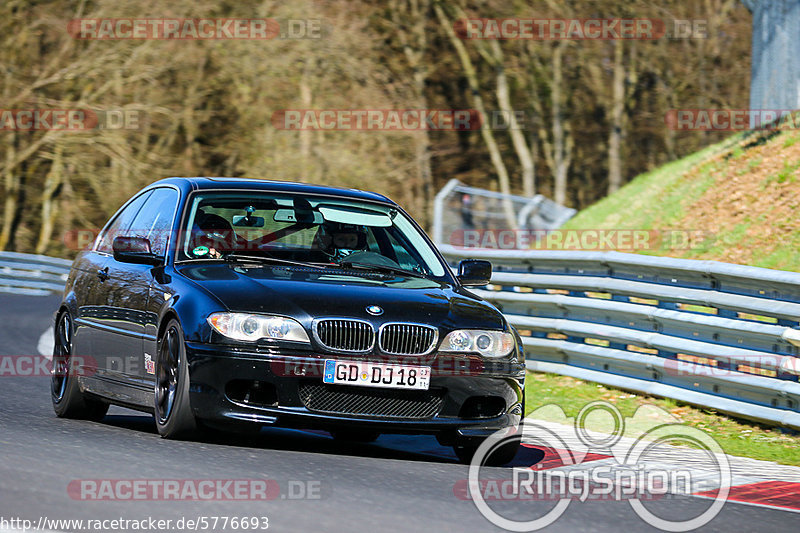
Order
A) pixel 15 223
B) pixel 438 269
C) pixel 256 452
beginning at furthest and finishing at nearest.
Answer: pixel 15 223
pixel 438 269
pixel 256 452

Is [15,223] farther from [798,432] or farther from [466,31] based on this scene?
[798,432]

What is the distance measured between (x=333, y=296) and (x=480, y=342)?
866 millimetres

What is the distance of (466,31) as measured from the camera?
36250 millimetres

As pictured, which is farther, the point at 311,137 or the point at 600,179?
the point at 600,179

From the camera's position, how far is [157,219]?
347 inches

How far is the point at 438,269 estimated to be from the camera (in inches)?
349

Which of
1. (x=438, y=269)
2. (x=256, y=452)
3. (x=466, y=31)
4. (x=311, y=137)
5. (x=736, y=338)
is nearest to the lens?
(x=256, y=452)

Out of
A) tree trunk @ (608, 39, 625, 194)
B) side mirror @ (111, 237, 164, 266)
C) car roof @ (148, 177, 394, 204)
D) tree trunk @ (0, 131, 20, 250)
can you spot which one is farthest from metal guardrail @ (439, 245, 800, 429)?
tree trunk @ (0, 131, 20, 250)

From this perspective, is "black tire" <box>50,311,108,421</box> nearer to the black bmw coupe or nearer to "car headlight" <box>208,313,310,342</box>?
the black bmw coupe

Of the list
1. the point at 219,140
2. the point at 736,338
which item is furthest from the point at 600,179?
the point at 736,338

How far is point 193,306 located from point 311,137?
26.9 m

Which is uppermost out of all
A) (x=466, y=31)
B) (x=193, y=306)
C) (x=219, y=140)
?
(x=466, y=31)

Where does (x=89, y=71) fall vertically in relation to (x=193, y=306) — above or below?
above
